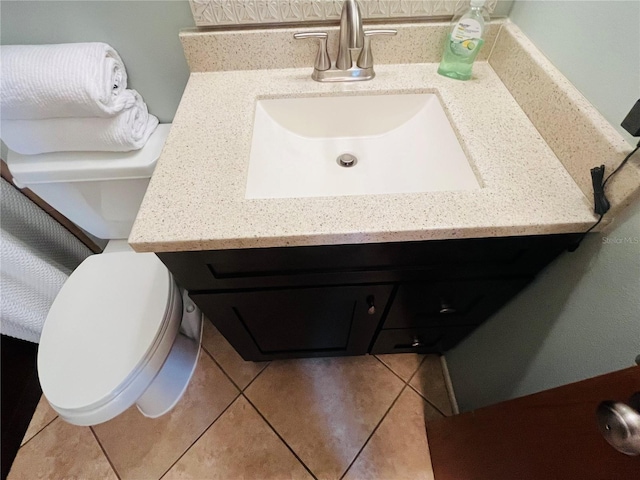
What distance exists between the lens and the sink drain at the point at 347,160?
78cm

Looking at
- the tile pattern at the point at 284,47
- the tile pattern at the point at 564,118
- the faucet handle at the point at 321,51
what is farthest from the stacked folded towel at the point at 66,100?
the tile pattern at the point at 564,118

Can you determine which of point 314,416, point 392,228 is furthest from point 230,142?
point 314,416

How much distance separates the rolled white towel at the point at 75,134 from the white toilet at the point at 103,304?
3cm

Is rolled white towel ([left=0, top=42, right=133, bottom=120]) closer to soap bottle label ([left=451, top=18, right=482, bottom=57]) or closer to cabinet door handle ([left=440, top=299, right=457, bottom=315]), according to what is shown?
soap bottle label ([left=451, top=18, right=482, bottom=57])

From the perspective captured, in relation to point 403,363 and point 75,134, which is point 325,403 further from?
point 75,134

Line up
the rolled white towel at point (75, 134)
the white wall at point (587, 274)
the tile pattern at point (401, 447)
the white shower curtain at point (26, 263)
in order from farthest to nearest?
1. the tile pattern at point (401, 447)
2. the white shower curtain at point (26, 263)
3. the rolled white towel at point (75, 134)
4. the white wall at point (587, 274)

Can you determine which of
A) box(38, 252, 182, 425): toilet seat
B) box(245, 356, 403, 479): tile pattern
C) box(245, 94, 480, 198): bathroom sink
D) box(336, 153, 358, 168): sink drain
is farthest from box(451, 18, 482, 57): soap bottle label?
box(245, 356, 403, 479): tile pattern

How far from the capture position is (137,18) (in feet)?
2.48

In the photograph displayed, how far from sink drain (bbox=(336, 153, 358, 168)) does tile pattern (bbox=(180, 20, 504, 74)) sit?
0.26 m

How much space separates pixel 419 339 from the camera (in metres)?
1.04

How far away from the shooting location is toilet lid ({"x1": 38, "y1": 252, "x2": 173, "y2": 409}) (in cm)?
81

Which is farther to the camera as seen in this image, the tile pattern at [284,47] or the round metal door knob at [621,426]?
the tile pattern at [284,47]

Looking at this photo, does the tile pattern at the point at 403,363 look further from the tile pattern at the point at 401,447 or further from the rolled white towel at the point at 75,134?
the rolled white towel at the point at 75,134

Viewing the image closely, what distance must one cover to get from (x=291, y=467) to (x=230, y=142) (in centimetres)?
105
